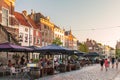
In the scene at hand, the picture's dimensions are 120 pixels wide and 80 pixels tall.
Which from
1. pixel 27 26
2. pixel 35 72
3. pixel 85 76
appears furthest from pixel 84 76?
pixel 27 26

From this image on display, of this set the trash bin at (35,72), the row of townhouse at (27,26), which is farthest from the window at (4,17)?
the trash bin at (35,72)

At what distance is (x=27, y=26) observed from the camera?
61406mm

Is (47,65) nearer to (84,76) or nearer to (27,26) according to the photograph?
(84,76)

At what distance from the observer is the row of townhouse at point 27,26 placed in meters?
42.6

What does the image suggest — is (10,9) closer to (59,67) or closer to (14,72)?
(59,67)

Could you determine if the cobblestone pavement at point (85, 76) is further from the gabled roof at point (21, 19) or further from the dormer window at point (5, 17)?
the gabled roof at point (21, 19)

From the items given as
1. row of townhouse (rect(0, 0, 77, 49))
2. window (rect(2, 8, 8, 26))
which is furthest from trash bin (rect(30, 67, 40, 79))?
window (rect(2, 8, 8, 26))

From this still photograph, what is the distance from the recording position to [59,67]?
1401 inches

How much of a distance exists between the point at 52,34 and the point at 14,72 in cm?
5540

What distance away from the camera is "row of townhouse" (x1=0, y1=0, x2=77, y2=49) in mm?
42578

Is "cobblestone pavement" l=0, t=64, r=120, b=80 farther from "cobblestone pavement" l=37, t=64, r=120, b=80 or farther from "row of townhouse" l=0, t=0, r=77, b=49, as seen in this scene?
"row of townhouse" l=0, t=0, r=77, b=49

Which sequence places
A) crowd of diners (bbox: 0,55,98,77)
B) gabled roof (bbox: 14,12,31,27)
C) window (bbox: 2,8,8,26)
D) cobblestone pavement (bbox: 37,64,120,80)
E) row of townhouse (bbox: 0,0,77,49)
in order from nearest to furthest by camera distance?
cobblestone pavement (bbox: 37,64,120,80) → crowd of diners (bbox: 0,55,98,77) → window (bbox: 2,8,8,26) → row of townhouse (bbox: 0,0,77,49) → gabled roof (bbox: 14,12,31,27)

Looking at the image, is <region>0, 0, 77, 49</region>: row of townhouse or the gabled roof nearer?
<region>0, 0, 77, 49</region>: row of townhouse

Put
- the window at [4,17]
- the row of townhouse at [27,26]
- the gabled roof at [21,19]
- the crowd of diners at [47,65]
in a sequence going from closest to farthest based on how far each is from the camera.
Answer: the crowd of diners at [47,65] < the window at [4,17] < the row of townhouse at [27,26] < the gabled roof at [21,19]
